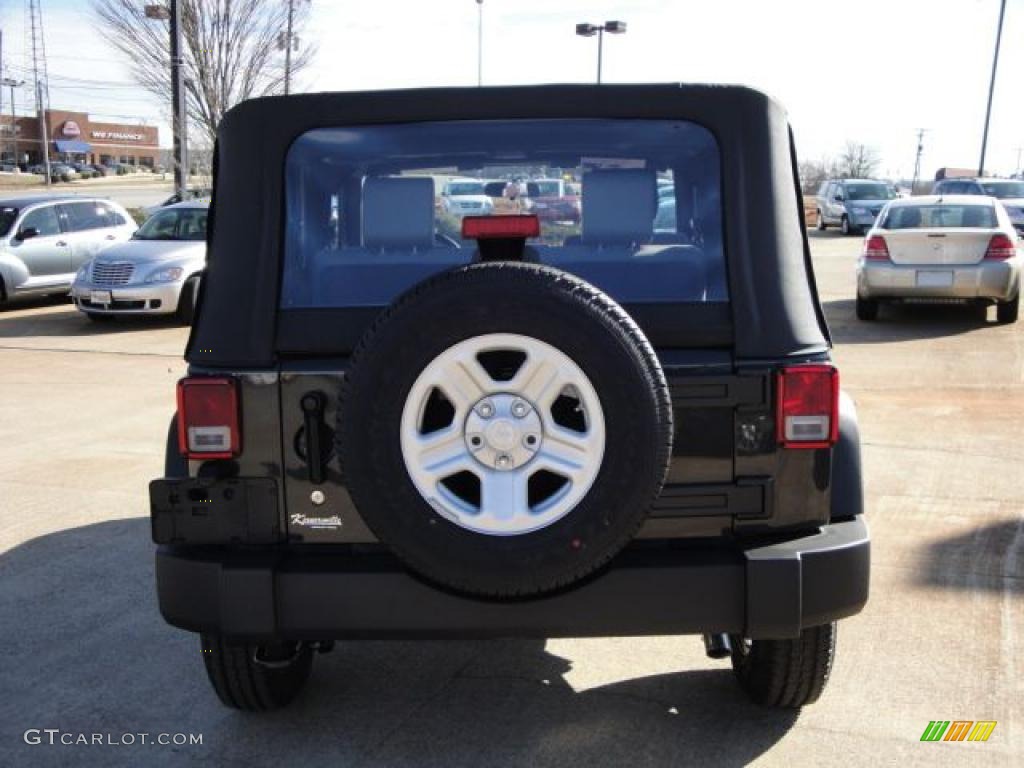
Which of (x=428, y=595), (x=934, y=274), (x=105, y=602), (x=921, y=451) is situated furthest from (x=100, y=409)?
(x=934, y=274)

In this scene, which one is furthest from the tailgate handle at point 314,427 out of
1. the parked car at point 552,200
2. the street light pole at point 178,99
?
the street light pole at point 178,99

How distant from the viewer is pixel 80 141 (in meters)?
116

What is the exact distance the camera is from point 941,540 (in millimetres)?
5441

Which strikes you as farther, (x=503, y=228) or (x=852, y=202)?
(x=852, y=202)

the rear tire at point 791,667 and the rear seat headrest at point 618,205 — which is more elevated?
the rear seat headrest at point 618,205

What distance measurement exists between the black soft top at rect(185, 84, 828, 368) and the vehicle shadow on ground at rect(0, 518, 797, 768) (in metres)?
1.25

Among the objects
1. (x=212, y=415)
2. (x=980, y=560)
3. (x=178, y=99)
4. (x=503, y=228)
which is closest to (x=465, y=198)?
(x=503, y=228)

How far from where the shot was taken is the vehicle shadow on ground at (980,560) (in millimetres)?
4863

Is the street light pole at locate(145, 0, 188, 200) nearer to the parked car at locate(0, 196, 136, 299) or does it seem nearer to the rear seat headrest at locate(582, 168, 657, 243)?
the parked car at locate(0, 196, 136, 299)

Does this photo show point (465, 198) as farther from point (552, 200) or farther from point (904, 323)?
point (904, 323)

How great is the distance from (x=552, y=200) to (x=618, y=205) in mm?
197

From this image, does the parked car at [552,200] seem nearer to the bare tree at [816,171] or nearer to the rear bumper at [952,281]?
the rear bumper at [952,281]

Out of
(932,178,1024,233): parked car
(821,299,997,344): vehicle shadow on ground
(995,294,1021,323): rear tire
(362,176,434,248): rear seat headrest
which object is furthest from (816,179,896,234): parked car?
(362,176,434,248): rear seat headrest

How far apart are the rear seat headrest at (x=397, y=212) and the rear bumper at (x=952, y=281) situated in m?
10.6
